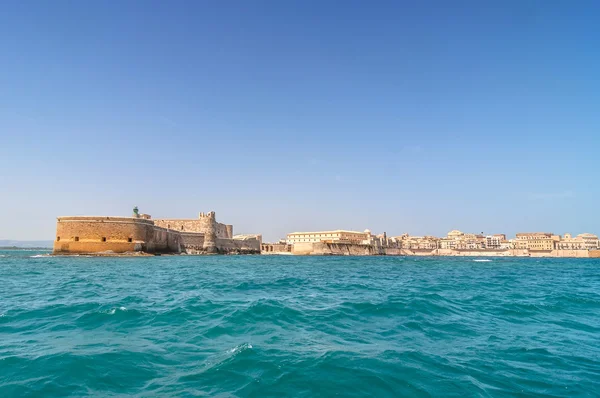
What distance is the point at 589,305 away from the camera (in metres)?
11.3

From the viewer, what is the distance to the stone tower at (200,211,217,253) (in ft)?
207

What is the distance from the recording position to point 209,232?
6353 cm

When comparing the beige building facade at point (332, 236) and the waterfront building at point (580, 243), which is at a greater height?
the beige building facade at point (332, 236)

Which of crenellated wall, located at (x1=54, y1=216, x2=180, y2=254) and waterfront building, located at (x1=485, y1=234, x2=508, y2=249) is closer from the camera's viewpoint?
crenellated wall, located at (x1=54, y1=216, x2=180, y2=254)

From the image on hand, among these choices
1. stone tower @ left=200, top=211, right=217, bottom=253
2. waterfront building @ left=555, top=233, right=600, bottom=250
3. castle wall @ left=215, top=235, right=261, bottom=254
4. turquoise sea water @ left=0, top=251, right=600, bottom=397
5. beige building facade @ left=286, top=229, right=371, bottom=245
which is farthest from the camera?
waterfront building @ left=555, top=233, right=600, bottom=250


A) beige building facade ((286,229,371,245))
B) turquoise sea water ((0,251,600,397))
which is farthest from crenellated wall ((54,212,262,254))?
beige building facade ((286,229,371,245))

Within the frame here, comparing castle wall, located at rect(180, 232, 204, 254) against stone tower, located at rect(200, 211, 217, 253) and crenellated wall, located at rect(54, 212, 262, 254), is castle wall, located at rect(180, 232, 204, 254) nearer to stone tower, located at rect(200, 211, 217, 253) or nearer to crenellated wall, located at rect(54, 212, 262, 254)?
stone tower, located at rect(200, 211, 217, 253)

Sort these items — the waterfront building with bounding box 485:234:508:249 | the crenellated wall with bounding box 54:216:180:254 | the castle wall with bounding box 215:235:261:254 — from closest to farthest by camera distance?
the crenellated wall with bounding box 54:216:180:254, the castle wall with bounding box 215:235:261:254, the waterfront building with bounding box 485:234:508:249

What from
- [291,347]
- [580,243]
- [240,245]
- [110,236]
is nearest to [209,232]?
[240,245]

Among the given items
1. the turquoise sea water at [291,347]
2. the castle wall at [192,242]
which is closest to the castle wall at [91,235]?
the castle wall at [192,242]

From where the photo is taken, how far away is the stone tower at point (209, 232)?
63156 millimetres

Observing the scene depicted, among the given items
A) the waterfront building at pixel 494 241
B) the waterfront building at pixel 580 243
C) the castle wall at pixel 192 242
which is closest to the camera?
the castle wall at pixel 192 242

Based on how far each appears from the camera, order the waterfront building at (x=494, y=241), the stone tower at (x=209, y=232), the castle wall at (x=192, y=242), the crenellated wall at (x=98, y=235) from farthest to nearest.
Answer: the waterfront building at (x=494, y=241)
the stone tower at (x=209, y=232)
the castle wall at (x=192, y=242)
the crenellated wall at (x=98, y=235)

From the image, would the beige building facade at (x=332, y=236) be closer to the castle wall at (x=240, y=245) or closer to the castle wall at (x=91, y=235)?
the castle wall at (x=240, y=245)
